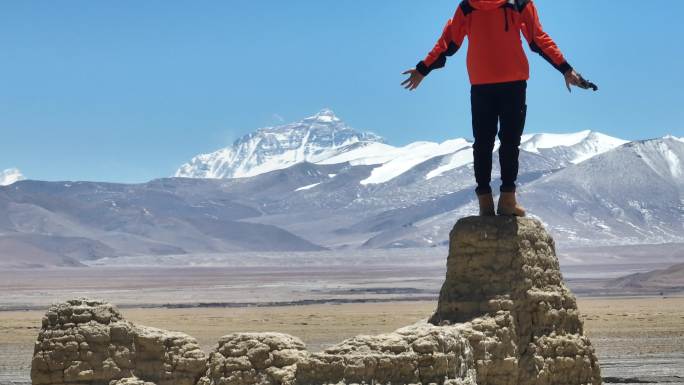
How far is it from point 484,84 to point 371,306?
167ft

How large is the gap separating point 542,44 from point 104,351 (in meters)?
3.03

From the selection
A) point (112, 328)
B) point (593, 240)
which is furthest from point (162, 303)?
point (593, 240)

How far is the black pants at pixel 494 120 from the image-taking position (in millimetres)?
7109

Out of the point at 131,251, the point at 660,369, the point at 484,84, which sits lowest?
the point at 660,369

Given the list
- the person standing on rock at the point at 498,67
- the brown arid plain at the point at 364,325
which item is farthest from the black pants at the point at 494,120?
the brown arid plain at the point at 364,325

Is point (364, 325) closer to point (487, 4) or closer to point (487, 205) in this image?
point (487, 205)

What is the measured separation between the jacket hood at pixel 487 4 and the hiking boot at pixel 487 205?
98 cm

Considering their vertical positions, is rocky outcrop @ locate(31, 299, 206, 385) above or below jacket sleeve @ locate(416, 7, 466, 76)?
below

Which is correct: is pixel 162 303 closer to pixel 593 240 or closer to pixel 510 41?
pixel 510 41

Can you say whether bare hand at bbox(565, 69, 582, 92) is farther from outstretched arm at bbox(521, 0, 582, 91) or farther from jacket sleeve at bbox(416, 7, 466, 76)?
jacket sleeve at bbox(416, 7, 466, 76)

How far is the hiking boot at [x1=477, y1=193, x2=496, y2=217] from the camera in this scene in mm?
7242

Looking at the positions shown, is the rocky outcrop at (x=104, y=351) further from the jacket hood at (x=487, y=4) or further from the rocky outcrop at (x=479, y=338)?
the jacket hood at (x=487, y=4)

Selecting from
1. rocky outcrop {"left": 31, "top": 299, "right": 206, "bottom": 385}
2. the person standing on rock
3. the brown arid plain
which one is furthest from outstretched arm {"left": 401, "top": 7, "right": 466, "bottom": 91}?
the brown arid plain

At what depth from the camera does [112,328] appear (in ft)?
26.3
